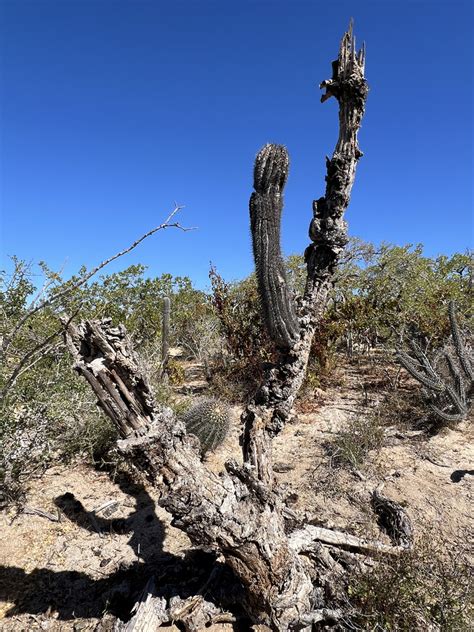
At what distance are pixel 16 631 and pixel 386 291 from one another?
857 centimetres

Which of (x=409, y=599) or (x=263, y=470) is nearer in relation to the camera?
(x=409, y=599)

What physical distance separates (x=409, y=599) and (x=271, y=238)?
8.09 feet

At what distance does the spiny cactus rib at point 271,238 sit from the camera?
2.95 m

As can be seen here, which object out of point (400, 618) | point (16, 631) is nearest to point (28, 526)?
point (16, 631)

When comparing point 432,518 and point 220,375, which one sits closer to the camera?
point 432,518

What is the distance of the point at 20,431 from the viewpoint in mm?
3744

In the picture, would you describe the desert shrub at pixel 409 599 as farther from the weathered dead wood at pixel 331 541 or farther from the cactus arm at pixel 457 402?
the cactus arm at pixel 457 402

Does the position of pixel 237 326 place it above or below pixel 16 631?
above

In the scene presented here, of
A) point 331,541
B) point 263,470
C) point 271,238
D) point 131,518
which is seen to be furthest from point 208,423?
point 271,238

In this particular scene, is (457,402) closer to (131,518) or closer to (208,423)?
(208,423)

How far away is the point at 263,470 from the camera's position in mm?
2914

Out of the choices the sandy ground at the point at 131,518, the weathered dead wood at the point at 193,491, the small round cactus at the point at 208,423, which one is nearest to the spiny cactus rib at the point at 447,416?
the sandy ground at the point at 131,518

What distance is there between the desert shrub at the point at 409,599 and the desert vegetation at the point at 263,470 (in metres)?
0.01

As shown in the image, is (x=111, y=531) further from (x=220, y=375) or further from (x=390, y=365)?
(x=390, y=365)
